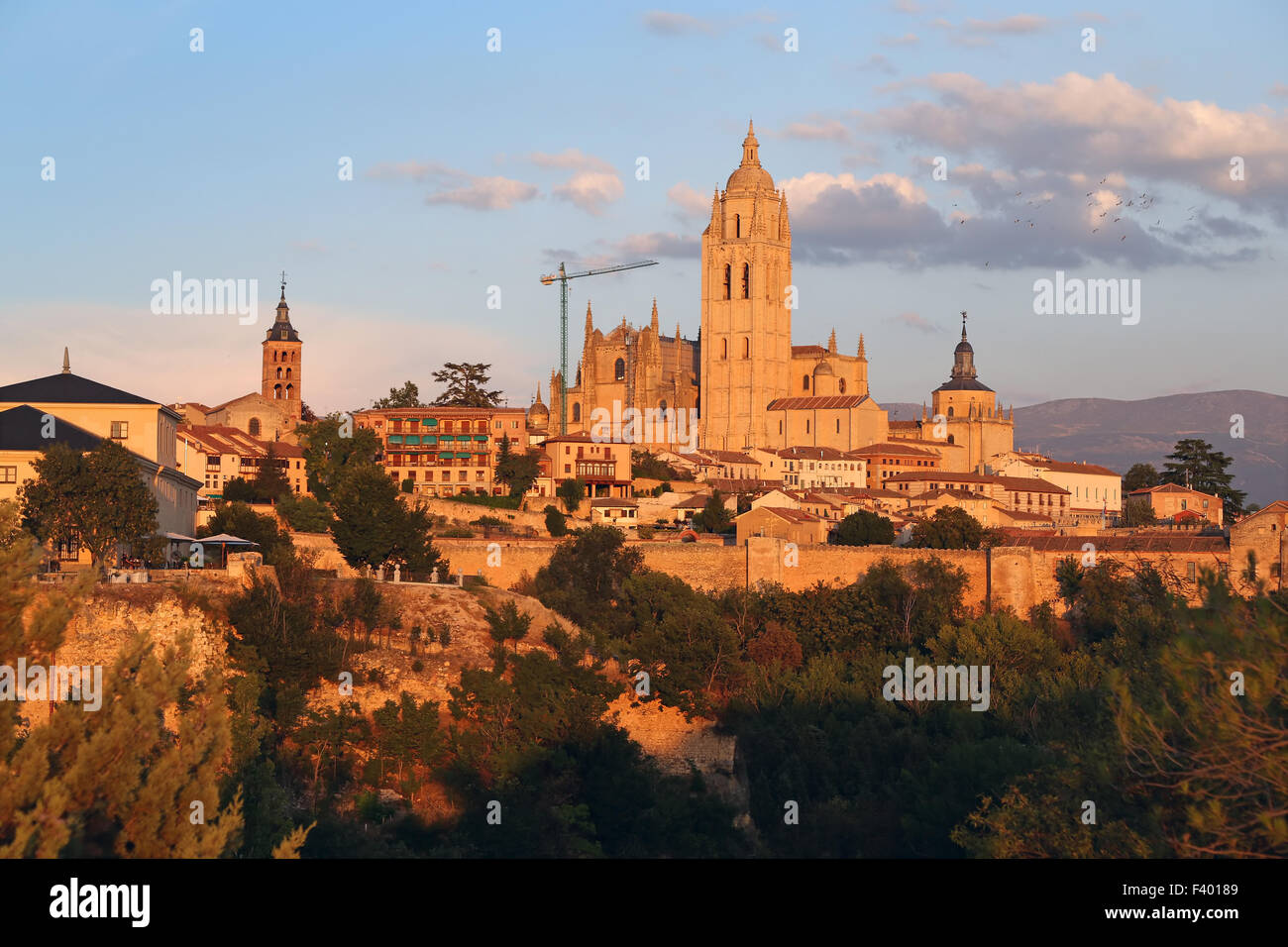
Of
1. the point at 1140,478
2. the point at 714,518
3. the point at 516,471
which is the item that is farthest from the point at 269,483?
the point at 1140,478

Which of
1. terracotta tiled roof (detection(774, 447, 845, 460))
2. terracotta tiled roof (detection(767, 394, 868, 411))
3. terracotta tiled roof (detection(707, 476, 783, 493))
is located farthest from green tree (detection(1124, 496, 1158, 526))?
terracotta tiled roof (detection(767, 394, 868, 411))

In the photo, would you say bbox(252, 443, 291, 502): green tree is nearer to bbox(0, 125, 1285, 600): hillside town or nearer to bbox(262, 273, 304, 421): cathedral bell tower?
bbox(0, 125, 1285, 600): hillside town

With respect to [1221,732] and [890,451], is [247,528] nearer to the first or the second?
[1221,732]

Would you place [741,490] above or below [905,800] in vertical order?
above

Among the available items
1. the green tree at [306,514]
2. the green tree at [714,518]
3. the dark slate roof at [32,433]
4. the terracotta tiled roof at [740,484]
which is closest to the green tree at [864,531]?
the green tree at [714,518]
